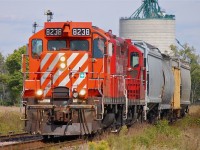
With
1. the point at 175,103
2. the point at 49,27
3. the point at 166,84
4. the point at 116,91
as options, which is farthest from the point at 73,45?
the point at 175,103

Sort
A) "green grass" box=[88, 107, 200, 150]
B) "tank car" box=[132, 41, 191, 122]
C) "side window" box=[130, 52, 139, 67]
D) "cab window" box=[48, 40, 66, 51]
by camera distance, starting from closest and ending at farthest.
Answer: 1. "green grass" box=[88, 107, 200, 150]
2. "cab window" box=[48, 40, 66, 51]
3. "side window" box=[130, 52, 139, 67]
4. "tank car" box=[132, 41, 191, 122]

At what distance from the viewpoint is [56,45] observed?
59.4 ft

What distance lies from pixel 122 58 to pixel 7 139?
5.64 m

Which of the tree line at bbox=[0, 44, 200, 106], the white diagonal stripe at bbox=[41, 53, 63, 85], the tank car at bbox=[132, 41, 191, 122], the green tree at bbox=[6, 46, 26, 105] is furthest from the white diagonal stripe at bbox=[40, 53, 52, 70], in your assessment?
the green tree at bbox=[6, 46, 26, 105]

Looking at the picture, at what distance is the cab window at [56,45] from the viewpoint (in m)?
18.0

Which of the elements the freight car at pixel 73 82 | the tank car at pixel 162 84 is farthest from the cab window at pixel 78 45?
the tank car at pixel 162 84

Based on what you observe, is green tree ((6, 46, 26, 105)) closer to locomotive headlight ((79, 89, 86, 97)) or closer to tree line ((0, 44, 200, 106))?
tree line ((0, 44, 200, 106))

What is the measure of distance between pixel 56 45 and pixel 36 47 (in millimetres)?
689

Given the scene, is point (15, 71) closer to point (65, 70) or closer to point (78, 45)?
point (78, 45)

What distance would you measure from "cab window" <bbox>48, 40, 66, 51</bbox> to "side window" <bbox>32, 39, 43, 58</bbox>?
31cm

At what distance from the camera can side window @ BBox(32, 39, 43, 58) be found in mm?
18109

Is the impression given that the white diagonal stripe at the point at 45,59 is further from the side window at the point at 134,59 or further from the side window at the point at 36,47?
the side window at the point at 134,59

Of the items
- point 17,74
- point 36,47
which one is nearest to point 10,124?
point 36,47

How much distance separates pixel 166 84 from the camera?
2816cm
